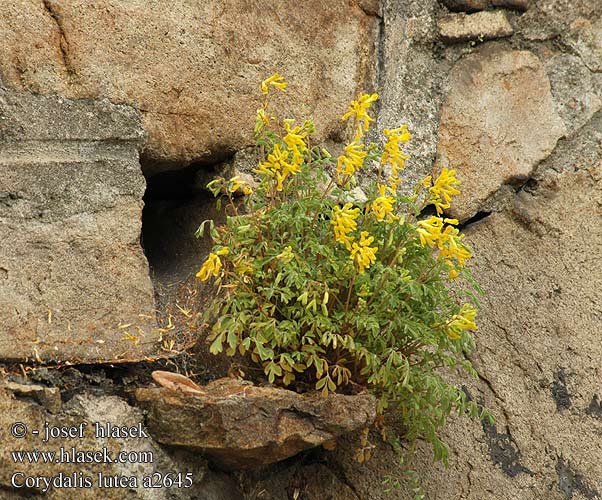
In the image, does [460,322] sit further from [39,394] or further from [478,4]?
[478,4]

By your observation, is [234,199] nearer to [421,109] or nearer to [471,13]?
[421,109]

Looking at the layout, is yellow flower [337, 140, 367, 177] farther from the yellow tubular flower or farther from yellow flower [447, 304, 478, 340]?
yellow flower [447, 304, 478, 340]

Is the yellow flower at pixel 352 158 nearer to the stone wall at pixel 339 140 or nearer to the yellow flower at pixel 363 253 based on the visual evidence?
the yellow flower at pixel 363 253

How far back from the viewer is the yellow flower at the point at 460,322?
264 cm

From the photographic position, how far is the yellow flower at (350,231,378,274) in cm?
256

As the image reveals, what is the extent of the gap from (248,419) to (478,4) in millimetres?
1579

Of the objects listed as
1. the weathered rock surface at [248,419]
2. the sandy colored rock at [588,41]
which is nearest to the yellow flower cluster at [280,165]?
the weathered rock surface at [248,419]

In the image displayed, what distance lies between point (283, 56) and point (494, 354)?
1.05 m

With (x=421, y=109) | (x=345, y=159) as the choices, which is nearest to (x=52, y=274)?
(x=345, y=159)

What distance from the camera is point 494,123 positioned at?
3.34 meters

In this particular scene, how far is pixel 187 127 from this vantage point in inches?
114

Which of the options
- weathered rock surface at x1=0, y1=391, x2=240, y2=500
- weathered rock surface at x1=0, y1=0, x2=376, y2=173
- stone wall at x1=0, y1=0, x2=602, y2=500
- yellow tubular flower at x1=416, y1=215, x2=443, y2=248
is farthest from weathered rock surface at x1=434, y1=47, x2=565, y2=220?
weathered rock surface at x1=0, y1=391, x2=240, y2=500

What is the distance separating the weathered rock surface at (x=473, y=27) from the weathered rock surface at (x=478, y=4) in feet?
0.06

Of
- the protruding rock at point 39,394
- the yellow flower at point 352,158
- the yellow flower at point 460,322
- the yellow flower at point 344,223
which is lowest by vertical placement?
the protruding rock at point 39,394
